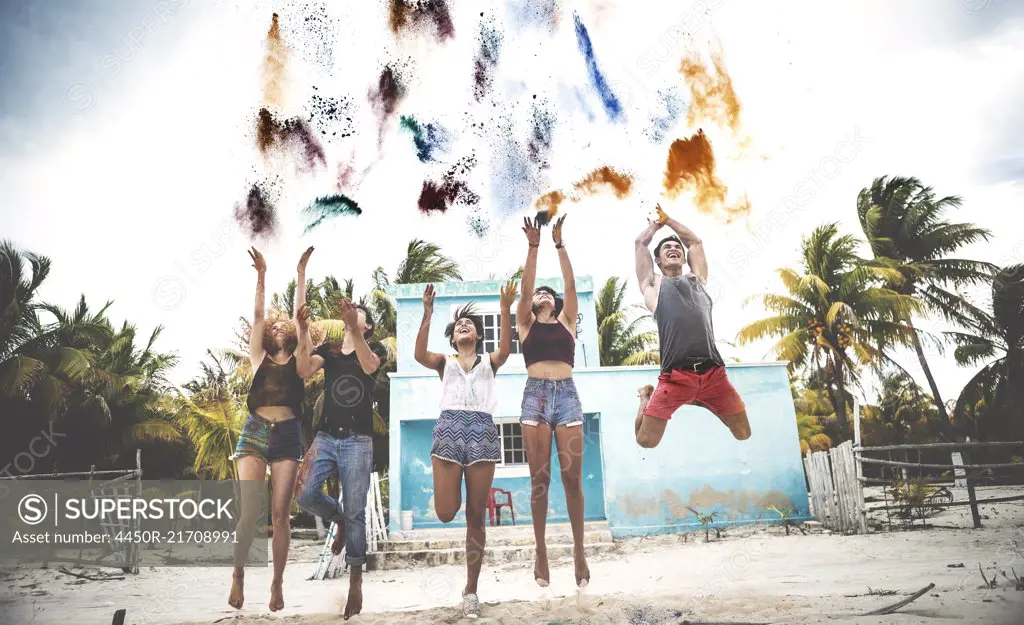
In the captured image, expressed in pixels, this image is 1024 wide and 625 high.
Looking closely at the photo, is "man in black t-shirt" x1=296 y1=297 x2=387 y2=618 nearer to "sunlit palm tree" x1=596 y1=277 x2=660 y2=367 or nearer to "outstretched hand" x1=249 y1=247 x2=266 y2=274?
"outstretched hand" x1=249 y1=247 x2=266 y2=274

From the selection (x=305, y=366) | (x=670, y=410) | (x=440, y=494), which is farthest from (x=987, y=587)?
(x=305, y=366)

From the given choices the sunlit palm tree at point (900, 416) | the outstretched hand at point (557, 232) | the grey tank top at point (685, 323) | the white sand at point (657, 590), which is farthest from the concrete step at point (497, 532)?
the sunlit palm tree at point (900, 416)

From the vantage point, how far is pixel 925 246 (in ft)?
59.7

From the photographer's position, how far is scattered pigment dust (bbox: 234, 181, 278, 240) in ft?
22.6

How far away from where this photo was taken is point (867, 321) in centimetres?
1786

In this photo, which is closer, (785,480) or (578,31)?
(578,31)

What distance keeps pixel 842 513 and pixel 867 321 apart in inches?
398

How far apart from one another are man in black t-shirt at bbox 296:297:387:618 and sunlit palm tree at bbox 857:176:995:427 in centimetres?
1616

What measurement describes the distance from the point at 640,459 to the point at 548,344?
5.38 m

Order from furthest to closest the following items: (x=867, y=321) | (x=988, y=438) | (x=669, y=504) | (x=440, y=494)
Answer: (x=988, y=438)
(x=867, y=321)
(x=669, y=504)
(x=440, y=494)

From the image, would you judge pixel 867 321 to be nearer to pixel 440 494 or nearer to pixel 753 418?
pixel 753 418

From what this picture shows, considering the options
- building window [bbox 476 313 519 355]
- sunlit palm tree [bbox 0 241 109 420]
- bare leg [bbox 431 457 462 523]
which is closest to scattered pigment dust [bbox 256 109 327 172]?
bare leg [bbox 431 457 462 523]

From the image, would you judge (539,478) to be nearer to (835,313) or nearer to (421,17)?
(421,17)

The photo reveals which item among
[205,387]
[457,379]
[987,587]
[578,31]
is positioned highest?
[578,31]
